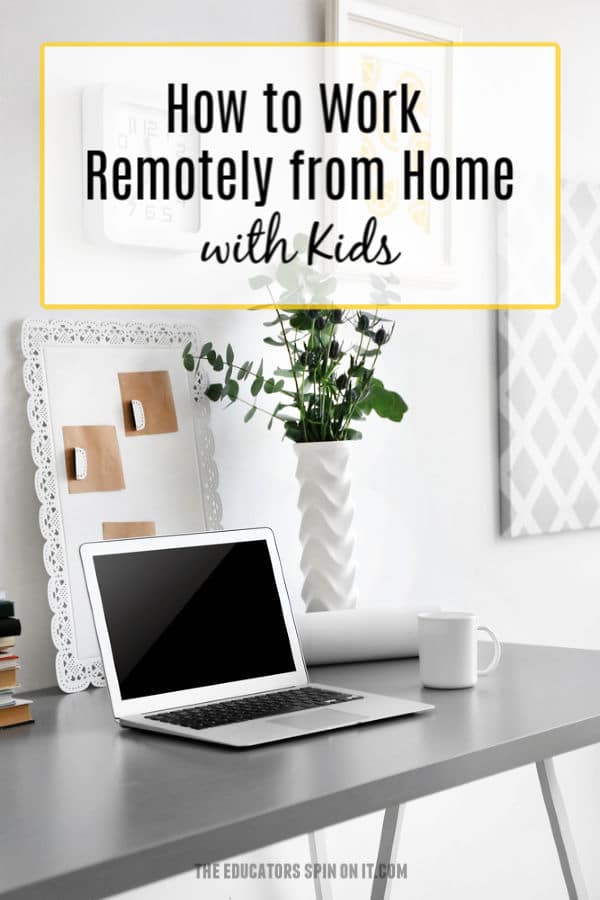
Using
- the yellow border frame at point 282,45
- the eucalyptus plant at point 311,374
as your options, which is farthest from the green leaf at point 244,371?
the yellow border frame at point 282,45

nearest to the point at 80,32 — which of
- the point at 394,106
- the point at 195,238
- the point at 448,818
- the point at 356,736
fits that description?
the point at 195,238

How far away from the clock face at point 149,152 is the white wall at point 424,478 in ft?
0.39

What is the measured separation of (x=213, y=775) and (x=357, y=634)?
541 mm

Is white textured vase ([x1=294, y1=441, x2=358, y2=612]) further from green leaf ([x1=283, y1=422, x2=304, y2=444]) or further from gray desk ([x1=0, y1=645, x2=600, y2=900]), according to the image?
gray desk ([x1=0, y1=645, x2=600, y2=900])

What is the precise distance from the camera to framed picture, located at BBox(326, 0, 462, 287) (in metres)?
1.86

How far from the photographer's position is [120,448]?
4.97 feet

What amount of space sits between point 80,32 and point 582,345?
1.24m

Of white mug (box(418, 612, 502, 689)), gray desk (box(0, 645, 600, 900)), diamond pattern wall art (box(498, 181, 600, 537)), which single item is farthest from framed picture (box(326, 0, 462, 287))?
gray desk (box(0, 645, 600, 900))

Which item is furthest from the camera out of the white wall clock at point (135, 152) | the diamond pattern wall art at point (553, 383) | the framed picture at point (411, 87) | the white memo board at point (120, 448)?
the diamond pattern wall art at point (553, 383)

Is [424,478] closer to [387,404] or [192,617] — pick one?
[387,404]

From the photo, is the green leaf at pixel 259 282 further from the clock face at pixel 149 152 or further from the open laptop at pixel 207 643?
the open laptop at pixel 207 643

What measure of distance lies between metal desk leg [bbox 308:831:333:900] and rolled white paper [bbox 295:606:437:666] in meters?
0.39

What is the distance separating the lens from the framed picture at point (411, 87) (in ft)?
6.09

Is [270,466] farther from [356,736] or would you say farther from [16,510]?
[356,736]
